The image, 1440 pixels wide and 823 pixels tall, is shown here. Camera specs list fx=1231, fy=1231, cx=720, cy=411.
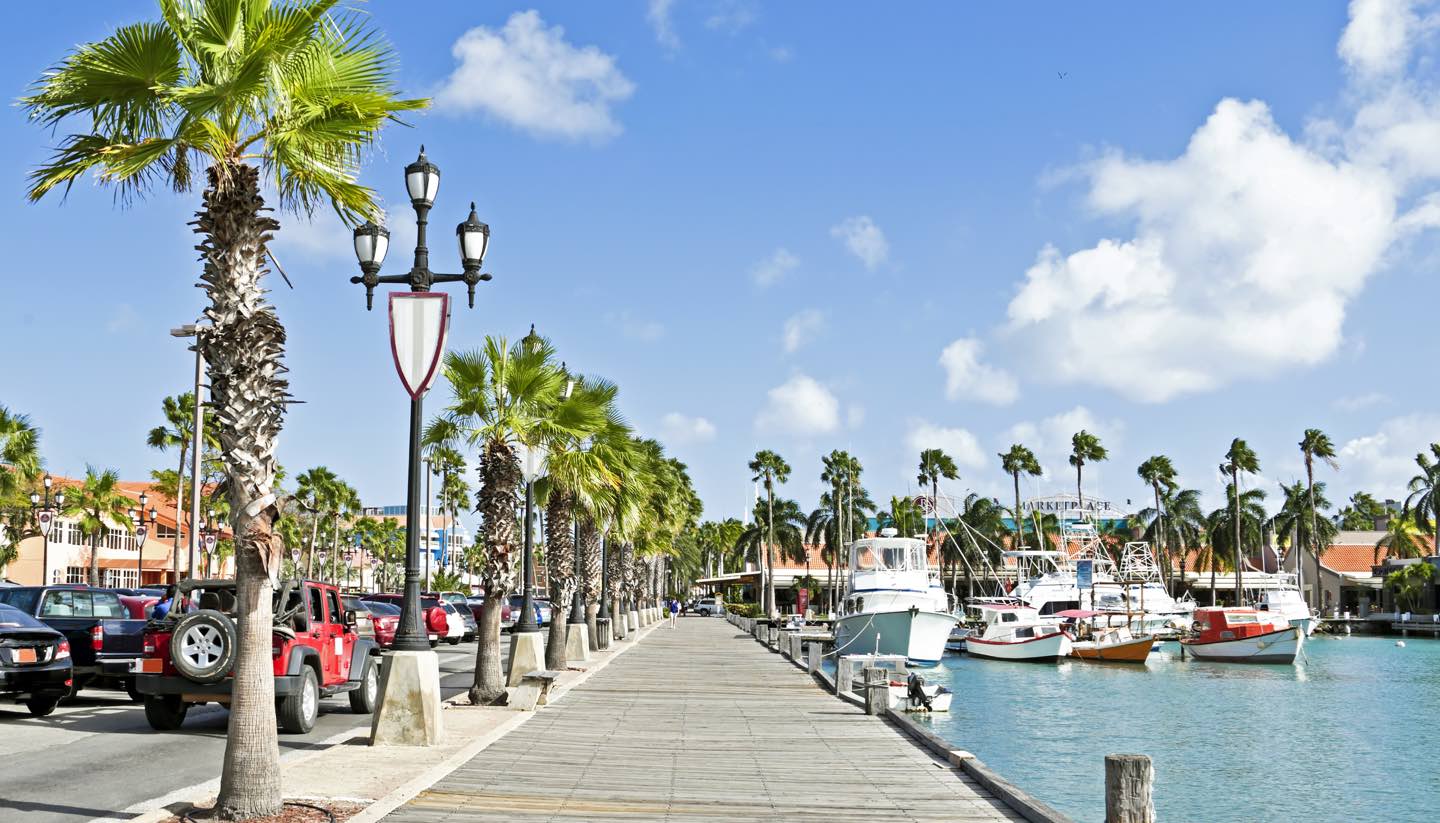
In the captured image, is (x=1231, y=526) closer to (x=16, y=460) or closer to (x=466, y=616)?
(x=466, y=616)

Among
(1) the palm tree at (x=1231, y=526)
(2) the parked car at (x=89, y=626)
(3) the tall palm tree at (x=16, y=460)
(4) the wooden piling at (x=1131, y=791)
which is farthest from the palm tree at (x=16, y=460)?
(1) the palm tree at (x=1231, y=526)

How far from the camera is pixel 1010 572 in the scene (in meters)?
111

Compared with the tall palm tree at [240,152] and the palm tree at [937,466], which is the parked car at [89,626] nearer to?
the tall palm tree at [240,152]

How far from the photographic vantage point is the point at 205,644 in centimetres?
1355

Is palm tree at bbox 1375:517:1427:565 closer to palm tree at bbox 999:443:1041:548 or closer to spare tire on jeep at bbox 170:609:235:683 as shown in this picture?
palm tree at bbox 999:443:1041:548

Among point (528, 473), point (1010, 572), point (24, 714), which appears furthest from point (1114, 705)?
point (1010, 572)

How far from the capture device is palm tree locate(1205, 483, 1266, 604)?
106 metres

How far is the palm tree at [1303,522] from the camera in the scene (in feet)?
335

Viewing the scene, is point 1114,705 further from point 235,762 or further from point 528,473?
point 235,762

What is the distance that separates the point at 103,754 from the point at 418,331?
5721 mm

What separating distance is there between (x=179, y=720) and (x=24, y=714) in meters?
3.27

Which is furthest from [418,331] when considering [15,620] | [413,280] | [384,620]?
[384,620]

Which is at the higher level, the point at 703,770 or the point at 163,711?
the point at 163,711

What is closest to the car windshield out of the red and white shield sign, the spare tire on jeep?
the spare tire on jeep
